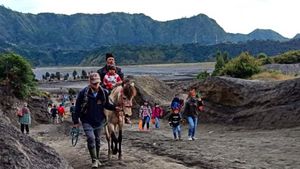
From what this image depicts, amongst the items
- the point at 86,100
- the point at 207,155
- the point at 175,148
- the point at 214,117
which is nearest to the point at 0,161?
the point at 86,100

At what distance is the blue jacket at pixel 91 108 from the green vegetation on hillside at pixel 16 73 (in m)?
30.1

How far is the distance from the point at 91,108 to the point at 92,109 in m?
0.03

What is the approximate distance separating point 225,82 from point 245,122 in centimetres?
392

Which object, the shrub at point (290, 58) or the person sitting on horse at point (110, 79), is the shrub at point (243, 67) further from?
the person sitting on horse at point (110, 79)

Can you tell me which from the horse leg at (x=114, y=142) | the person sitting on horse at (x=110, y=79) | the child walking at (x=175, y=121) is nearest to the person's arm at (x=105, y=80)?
the person sitting on horse at (x=110, y=79)

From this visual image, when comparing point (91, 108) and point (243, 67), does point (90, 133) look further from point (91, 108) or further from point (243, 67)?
point (243, 67)

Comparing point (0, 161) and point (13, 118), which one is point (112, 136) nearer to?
point (0, 161)

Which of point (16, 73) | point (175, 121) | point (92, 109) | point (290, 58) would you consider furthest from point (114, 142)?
point (290, 58)

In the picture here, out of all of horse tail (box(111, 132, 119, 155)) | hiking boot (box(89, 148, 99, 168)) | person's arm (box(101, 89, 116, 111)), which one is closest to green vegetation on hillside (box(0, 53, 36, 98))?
horse tail (box(111, 132, 119, 155))

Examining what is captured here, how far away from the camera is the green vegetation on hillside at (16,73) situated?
40562 millimetres

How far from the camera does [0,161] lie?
23.1 feet

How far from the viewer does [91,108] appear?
36.6ft

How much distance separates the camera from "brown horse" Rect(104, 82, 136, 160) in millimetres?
12211

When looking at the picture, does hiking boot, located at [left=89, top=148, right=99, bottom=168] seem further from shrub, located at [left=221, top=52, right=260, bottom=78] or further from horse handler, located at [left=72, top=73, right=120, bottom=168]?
shrub, located at [left=221, top=52, right=260, bottom=78]
